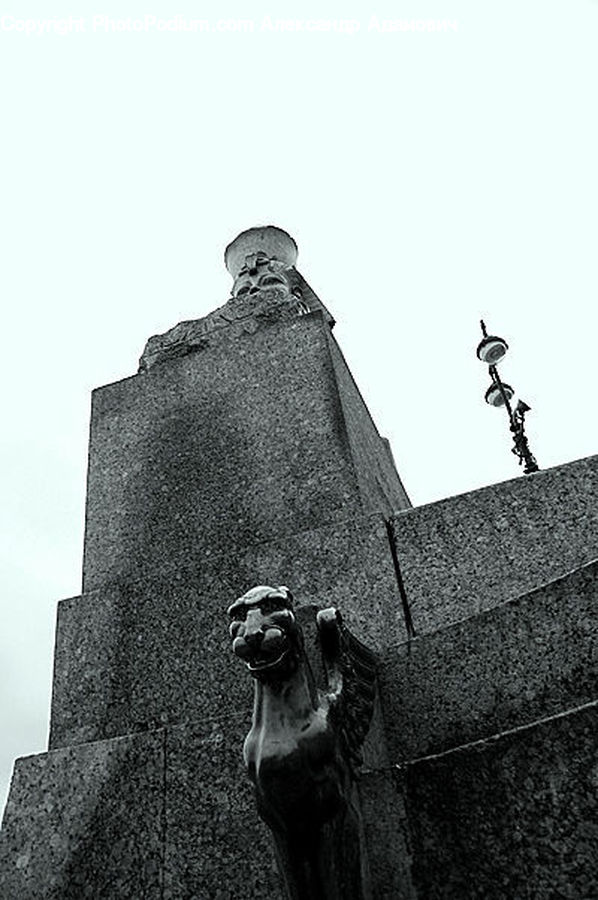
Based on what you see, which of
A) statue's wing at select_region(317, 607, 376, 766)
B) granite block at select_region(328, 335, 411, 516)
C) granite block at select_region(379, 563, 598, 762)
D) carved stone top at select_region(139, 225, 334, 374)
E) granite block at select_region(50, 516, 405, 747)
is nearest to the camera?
statue's wing at select_region(317, 607, 376, 766)

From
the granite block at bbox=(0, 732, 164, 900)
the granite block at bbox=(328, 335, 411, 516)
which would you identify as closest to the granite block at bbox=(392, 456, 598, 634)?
the granite block at bbox=(328, 335, 411, 516)

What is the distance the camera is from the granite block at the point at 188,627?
4.21 meters

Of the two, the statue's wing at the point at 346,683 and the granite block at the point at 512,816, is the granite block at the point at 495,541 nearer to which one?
the statue's wing at the point at 346,683

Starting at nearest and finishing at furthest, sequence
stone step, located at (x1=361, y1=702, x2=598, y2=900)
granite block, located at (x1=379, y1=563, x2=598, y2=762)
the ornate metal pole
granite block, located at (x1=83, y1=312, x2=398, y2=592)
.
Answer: stone step, located at (x1=361, y1=702, x2=598, y2=900) < granite block, located at (x1=379, y1=563, x2=598, y2=762) < granite block, located at (x1=83, y1=312, x2=398, y2=592) < the ornate metal pole

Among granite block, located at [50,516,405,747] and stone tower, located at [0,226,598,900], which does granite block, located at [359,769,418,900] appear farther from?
granite block, located at [50,516,405,747]

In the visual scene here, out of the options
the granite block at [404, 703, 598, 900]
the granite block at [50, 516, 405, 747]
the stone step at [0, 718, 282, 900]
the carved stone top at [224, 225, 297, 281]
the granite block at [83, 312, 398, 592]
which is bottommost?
the granite block at [404, 703, 598, 900]

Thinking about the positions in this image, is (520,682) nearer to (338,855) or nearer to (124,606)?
(338,855)

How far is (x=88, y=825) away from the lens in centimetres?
366

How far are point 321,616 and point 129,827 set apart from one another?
150 centimetres

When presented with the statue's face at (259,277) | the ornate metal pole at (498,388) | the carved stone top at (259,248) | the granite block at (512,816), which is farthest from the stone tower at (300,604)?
the ornate metal pole at (498,388)

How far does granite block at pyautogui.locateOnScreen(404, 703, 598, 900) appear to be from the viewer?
8.65ft

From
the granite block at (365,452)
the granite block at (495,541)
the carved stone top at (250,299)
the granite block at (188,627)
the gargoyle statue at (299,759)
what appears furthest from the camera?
the carved stone top at (250,299)

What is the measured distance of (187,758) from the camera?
3555 millimetres

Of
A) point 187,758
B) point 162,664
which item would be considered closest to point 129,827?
point 187,758
